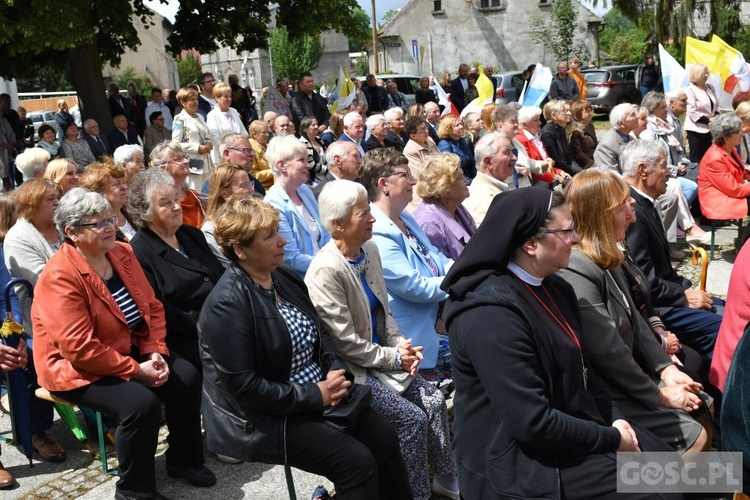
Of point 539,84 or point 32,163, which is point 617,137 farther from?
point 32,163

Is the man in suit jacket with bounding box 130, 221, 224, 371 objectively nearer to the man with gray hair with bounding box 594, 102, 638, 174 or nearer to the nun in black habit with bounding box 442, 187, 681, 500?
the nun in black habit with bounding box 442, 187, 681, 500

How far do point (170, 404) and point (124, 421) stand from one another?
454 millimetres

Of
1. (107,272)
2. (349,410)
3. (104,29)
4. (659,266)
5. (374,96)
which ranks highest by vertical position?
(104,29)

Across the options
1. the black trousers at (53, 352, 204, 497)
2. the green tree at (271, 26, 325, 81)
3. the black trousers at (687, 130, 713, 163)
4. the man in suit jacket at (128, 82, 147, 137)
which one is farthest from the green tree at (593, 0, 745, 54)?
the green tree at (271, 26, 325, 81)

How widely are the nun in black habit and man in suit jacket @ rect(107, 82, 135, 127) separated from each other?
14649mm

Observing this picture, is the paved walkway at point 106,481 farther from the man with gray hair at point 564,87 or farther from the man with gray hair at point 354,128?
the man with gray hair at point 564,87

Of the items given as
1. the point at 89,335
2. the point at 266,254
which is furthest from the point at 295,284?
the point at 89,335

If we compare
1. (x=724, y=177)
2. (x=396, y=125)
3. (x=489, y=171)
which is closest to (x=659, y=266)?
(x=489, y=171)

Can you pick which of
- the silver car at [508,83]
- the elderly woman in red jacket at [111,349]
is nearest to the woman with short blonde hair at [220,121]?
the elderly woman in red jacket at [111,349]

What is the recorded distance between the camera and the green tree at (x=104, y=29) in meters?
13.8

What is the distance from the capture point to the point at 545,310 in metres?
3.16

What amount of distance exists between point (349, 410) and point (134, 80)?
45.2m

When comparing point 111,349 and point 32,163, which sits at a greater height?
point 32,163

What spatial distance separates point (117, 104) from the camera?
56.8 feet
